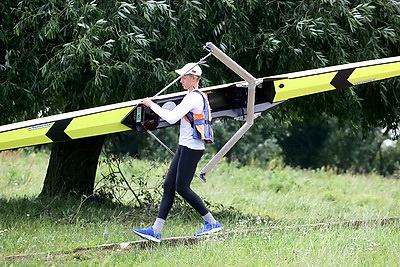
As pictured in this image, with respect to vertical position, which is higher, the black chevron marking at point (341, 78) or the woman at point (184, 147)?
the black chevron marking at point (341, 78)

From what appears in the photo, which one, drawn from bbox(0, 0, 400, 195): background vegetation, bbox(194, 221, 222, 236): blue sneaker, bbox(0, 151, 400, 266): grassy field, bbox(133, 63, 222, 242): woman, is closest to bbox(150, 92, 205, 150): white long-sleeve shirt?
bbox(133, 63, 222, 242): woman

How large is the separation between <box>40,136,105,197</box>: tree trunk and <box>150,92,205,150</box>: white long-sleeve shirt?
4716 millimetres

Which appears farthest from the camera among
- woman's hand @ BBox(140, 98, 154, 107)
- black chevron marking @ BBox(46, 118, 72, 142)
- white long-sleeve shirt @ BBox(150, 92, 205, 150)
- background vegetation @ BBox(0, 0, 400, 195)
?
background vegetation @ BBox(0, 0, 400, 195)

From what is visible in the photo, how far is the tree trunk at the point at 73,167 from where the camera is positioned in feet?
41.9

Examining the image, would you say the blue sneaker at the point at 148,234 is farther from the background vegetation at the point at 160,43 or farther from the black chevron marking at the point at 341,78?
the black chevron marking at the point at 341,78

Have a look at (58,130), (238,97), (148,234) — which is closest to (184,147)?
(148,234)

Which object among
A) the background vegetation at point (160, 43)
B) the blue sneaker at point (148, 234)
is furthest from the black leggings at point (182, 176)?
the background vegetation at point (160, 43)

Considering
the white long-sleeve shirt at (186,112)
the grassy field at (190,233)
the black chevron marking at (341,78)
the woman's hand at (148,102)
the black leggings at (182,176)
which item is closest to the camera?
the grassy field at (190,233)

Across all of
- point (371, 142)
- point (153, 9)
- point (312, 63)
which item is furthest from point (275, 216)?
point (371, 142)

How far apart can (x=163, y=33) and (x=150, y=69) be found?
52 centimetres

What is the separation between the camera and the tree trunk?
1276 cm

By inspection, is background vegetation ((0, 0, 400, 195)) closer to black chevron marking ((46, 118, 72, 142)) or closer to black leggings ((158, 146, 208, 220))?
black chevron marking ((46, 118, 72, 142))

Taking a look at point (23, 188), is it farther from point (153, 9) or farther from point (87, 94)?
point (153, 9)

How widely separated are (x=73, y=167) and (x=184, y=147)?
16.3 ft
